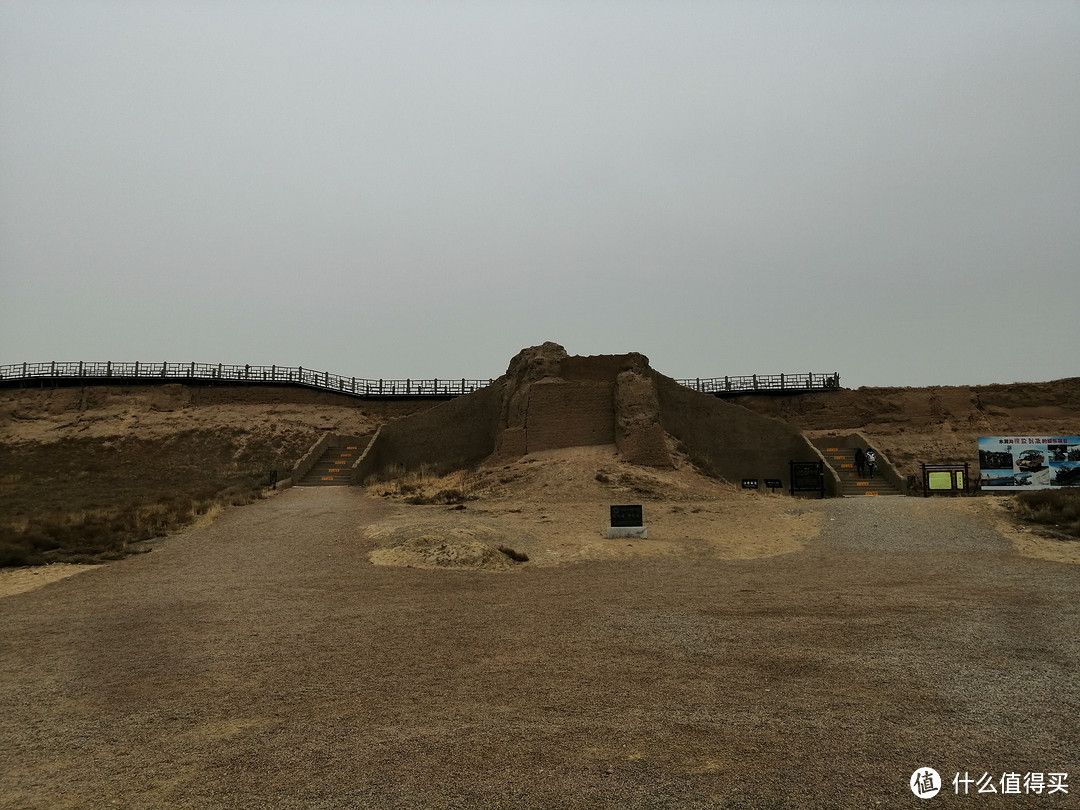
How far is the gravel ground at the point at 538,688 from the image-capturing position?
392 centimetres

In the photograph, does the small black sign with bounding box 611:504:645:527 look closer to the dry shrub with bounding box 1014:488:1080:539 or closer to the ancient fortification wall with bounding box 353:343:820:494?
the ancient fortification wall with bounding box 353:343:820:494

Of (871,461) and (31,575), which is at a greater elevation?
(871,461)

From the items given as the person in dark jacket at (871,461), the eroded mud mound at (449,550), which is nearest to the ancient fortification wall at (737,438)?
the person in dark jacket at (871,461)

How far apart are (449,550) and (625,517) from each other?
3985mm

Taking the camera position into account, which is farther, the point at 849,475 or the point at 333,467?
the point at 333,467

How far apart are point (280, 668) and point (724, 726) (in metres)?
3.99

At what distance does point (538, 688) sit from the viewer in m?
5.52

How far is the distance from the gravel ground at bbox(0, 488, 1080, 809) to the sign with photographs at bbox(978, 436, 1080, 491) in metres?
9.50

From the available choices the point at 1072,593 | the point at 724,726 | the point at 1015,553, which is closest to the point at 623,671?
the point at 724,726

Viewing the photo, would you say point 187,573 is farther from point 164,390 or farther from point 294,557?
point 164,390

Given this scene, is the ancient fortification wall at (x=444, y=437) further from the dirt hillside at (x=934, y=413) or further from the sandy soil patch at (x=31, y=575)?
the dirt hillside at (x=934, y=413)

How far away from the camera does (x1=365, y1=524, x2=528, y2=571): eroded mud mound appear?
1138 centimetres

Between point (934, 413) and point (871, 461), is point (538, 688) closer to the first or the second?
point (871, 461)

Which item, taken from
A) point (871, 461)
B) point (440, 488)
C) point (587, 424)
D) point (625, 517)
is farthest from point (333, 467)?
point (871, 461)
